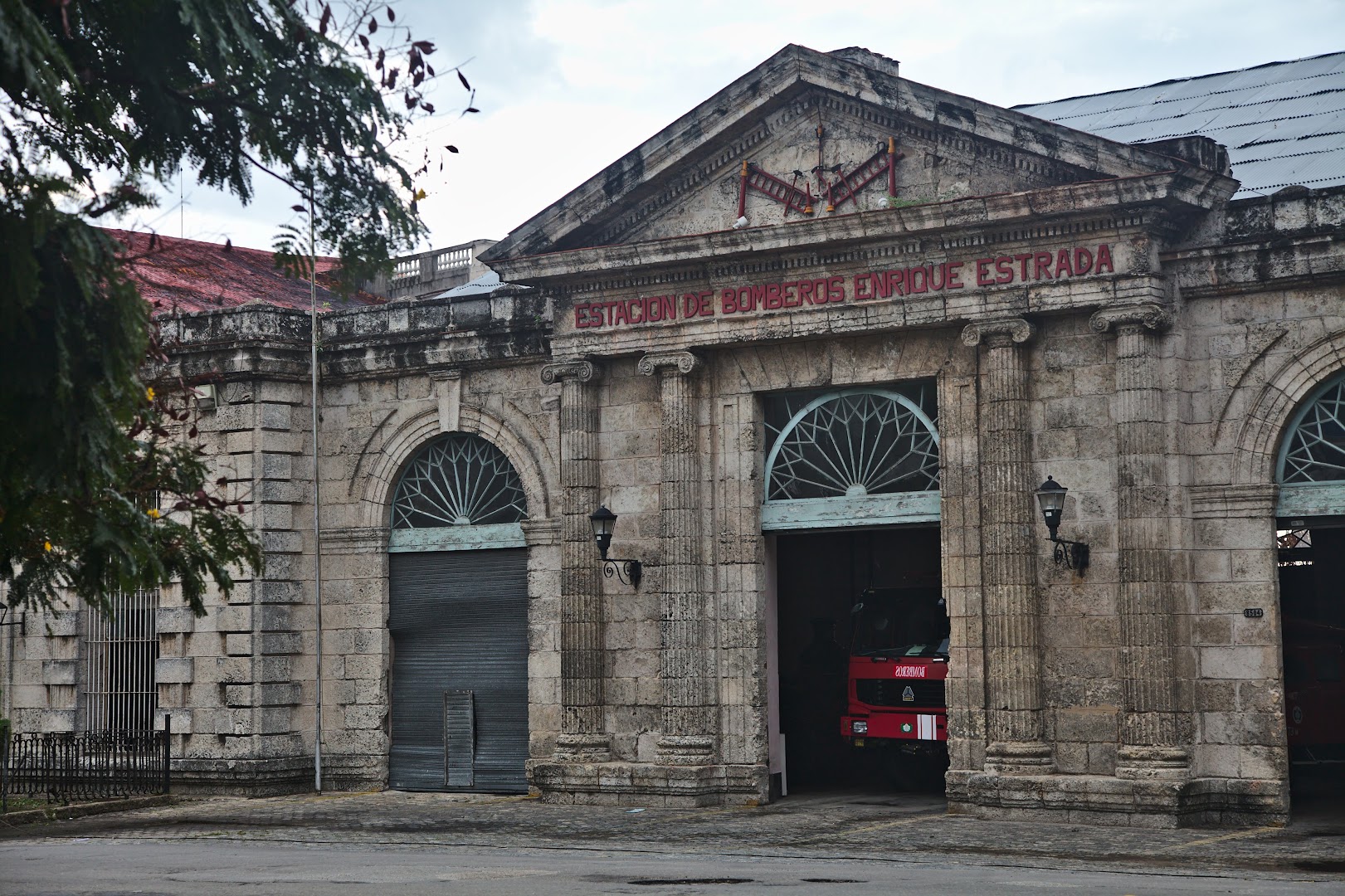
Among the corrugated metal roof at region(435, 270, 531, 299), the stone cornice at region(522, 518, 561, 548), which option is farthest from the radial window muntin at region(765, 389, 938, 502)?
the corrugated metal roof at region(435, 270, 531, 299)

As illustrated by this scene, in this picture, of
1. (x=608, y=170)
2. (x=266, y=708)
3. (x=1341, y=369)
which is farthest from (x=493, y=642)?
(x=1341, y=369)

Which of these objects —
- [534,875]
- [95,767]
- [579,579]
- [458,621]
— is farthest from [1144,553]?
[95,767]

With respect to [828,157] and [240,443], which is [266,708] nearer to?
[240,443]

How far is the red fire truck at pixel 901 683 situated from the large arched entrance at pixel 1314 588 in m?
3.86

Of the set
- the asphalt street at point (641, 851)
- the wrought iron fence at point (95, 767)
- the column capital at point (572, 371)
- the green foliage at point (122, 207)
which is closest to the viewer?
the green foliage at point (122, 207)

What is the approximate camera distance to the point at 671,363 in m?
19.7

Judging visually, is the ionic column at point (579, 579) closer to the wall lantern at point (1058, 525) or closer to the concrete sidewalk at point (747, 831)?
the concrete sidewalk at point (747, 831)

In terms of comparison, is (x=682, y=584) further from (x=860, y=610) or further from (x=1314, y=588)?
(x=1314, y=588)

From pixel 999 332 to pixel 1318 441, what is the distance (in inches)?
128

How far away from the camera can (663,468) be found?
19.7 m

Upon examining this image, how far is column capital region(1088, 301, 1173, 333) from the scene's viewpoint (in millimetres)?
17203

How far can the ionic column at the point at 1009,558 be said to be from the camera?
57.3 feet

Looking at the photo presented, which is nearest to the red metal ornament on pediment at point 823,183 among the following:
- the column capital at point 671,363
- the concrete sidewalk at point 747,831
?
the column capital at point 671,363

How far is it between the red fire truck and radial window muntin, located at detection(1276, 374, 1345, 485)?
4.28 meters
